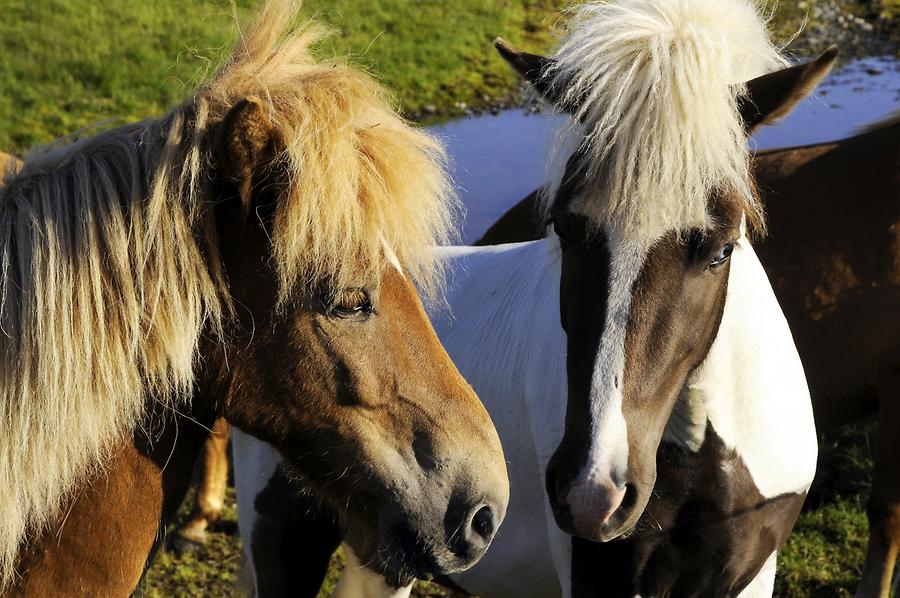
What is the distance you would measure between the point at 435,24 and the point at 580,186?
958cm

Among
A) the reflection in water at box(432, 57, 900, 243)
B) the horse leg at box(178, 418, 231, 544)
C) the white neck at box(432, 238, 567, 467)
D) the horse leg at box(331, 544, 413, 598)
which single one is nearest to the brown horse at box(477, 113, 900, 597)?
the white neck at box(432, 238, 567, 467)

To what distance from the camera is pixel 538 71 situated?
2.44 m

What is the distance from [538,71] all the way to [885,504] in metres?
2.37

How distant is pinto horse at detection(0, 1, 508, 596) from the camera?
162 cm

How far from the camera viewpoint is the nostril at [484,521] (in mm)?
1736

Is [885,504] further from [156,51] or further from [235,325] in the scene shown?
[156,51]

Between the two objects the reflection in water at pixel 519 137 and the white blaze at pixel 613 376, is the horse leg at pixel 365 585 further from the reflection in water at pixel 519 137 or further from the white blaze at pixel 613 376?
the reflection in water at pixel 519 137

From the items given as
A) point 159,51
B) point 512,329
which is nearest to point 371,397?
point 512,329

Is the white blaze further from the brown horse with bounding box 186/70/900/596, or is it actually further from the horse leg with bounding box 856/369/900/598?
the horse leg with bounding box 856/369/900/598

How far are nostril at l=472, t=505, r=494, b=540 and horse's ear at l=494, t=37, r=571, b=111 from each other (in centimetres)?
106

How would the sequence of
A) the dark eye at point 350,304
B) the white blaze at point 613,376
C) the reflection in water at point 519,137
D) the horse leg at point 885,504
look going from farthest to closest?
1. the reflection in water at point 519,137
2. the horse leg at point 885,504
3. the white blaze at point 613,376
4. the dark eye at point 350,304

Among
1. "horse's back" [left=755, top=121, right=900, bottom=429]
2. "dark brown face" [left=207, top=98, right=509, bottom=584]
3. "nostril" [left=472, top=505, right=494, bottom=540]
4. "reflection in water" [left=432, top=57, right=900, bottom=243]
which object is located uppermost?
"dark brown face" [left=207, top=98, right=509, bottom=584]

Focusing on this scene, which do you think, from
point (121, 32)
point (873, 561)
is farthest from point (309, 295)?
point (121, 32)

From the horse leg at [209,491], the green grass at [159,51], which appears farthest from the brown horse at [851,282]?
the green grass at [159,51]
